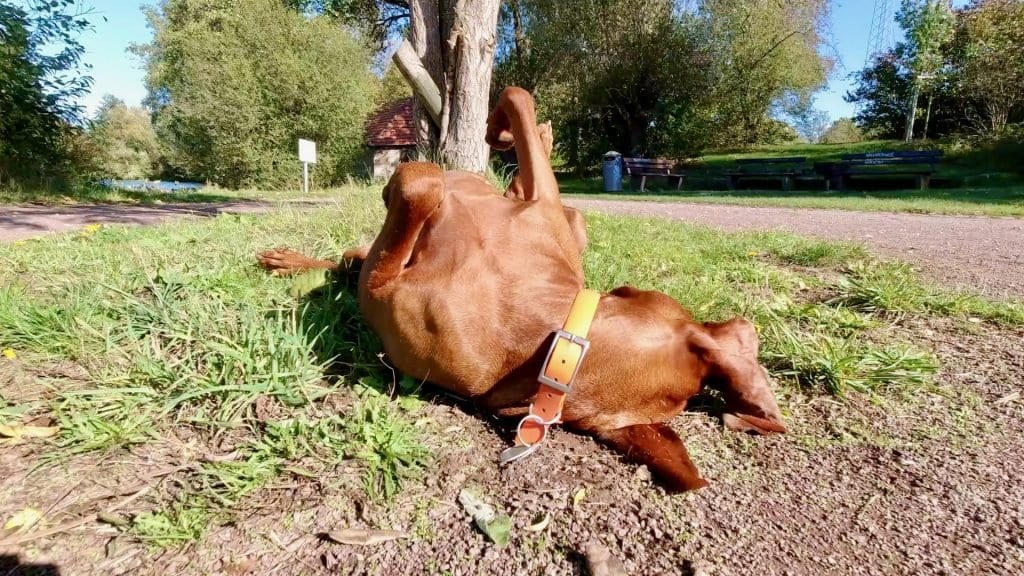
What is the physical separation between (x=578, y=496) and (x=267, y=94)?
23528 millimetres

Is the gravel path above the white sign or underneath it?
underneath

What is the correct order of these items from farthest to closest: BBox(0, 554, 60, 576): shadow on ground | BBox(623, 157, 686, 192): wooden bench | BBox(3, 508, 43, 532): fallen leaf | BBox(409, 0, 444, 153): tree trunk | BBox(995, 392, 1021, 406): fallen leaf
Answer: BBox(623, 157, 686, 192): wooden bench, BBox(409, 0, 444, 153): tree trunk, BBox(995, 392, 1021, 406): fallen leaf, BBox(3, 508, 43, 532): fallen leaf, BBox(0, 554, 60, 576): shadow on ground

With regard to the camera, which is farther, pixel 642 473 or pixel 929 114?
pixel 929 114

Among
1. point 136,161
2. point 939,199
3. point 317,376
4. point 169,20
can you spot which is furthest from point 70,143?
point 136,161

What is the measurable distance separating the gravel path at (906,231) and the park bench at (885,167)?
697 cm

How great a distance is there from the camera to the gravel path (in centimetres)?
351

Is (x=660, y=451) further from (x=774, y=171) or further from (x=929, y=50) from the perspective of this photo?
(x=929, y=50)

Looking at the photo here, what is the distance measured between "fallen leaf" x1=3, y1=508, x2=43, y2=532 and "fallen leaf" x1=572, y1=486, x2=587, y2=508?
133 centimetres

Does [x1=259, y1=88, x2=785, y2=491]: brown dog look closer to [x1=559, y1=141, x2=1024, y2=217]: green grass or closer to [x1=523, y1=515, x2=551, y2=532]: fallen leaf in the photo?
[x1=523, y1=515, x2=551, y2=532]: fallen leaf

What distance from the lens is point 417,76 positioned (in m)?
4.87

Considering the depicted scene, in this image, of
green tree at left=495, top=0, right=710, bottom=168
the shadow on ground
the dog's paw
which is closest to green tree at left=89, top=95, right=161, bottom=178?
green tree at left=495, top=0, right=710, bottom=168

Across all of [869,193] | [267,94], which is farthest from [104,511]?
[267,94]

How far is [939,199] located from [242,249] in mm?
12624

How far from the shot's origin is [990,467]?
1456 millimetres
